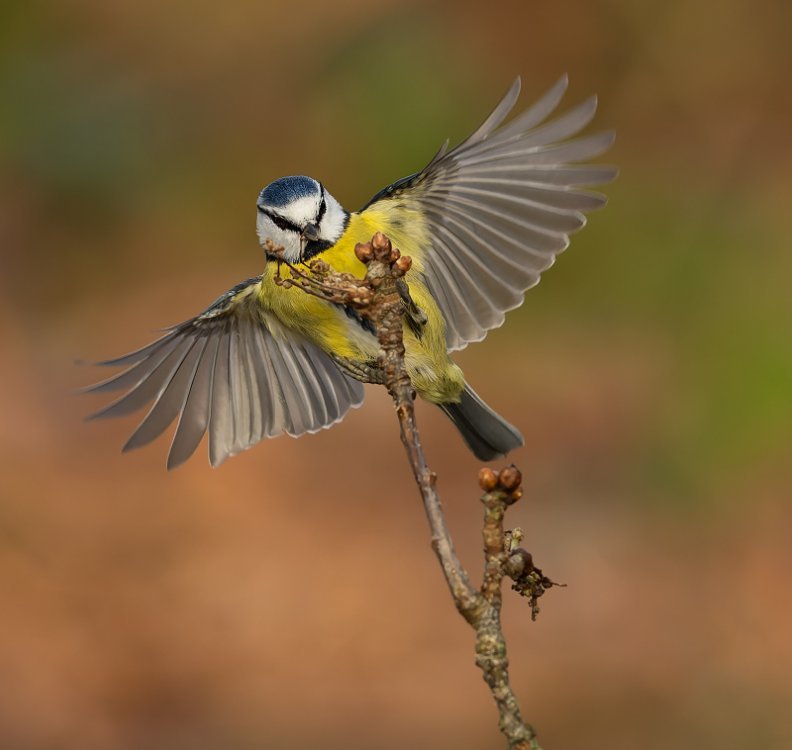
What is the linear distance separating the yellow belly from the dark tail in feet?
0.56

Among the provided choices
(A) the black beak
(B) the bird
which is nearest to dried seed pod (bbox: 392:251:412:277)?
(B) the bird

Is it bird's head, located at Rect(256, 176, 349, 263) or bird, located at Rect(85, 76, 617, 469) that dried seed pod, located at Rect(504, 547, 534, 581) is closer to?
bird, located at Rect(85, 76, 617, 469)

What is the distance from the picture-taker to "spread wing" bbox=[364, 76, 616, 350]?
318cm

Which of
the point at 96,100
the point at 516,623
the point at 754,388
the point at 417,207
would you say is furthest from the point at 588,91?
the point at 417,207

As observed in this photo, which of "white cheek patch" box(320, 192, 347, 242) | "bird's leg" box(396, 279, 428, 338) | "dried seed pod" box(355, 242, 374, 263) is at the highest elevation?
"white cheek patch" box(320, 192, 347, 242)

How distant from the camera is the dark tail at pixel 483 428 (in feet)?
11.5

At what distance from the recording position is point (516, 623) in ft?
18.8

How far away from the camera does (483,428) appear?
3.53 meters

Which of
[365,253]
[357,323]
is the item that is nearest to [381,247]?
[365,253]

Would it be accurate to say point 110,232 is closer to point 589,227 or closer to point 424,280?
point 589,227

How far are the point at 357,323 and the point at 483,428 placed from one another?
2.32 ft

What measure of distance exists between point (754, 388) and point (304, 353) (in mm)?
3814

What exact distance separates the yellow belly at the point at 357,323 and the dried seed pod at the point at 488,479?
1.40 meters

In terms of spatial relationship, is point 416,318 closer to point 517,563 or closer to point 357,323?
point 357,323
